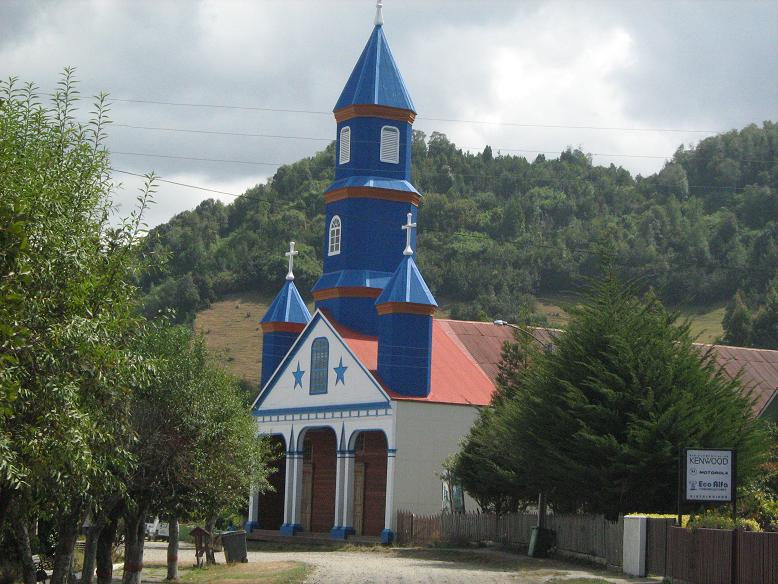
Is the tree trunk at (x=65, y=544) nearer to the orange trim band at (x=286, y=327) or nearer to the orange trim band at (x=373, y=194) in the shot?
the orange trim band at (x=373, y=194)

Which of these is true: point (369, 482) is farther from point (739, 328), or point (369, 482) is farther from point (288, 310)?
point (739, 328)

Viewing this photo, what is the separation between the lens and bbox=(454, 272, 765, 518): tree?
3122 centimetres

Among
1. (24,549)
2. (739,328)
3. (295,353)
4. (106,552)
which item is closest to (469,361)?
(295,353)

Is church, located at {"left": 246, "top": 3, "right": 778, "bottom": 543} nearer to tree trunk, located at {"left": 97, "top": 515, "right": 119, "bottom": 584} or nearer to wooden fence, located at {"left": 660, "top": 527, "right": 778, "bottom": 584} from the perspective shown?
tree trunk, located at {"left": 97, "top": 515, "right": 119, "bottom": 584}

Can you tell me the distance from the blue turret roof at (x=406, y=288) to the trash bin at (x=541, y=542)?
38.1 ft

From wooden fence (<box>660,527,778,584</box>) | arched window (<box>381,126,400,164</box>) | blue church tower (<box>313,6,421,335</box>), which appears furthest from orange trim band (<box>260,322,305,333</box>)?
wooden fence (<box>660,527,778,584</box>)

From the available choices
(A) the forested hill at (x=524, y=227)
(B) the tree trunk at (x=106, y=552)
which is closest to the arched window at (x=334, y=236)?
(B) the tree trunk at (x=106, y=552)

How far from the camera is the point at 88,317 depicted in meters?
16.7

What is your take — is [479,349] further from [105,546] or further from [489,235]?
[489,235]

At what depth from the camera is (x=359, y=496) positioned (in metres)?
47.7

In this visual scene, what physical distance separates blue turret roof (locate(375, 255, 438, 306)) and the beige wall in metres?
3.61

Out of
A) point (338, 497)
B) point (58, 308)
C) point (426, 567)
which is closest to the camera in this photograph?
point (58, 308)

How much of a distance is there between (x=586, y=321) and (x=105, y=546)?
1376 centimetres

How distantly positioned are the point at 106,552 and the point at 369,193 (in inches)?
948
